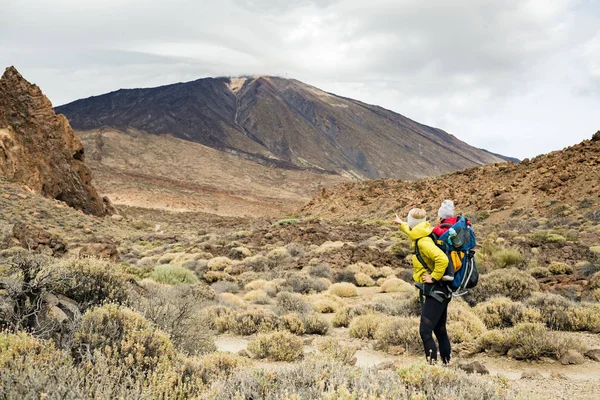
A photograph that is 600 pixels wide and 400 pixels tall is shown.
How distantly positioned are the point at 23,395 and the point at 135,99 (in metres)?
192

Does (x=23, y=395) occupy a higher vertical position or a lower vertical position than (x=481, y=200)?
lower

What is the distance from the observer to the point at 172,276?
1179cm

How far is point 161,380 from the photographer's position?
347cm

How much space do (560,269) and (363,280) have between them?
5.28 m

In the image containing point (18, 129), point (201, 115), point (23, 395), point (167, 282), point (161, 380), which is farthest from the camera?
point (201, 115)

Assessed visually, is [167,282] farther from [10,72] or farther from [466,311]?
[10,72]

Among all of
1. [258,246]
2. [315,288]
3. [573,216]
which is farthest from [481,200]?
[315,288]

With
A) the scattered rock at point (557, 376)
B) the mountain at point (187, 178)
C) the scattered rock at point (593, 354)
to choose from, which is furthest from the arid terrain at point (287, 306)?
the mountain at point (187, 178)

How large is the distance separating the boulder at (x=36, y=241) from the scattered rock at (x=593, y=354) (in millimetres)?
14031

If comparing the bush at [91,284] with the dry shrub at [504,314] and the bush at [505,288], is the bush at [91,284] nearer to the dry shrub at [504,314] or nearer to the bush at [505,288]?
the dry shrub at [504,314]

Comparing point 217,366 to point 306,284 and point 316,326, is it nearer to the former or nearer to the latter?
point 316,326

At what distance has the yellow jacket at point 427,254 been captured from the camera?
14.7 ft

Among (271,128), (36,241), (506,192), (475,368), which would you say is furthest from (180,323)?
(271,128)

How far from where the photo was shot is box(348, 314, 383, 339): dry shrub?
7.24m
